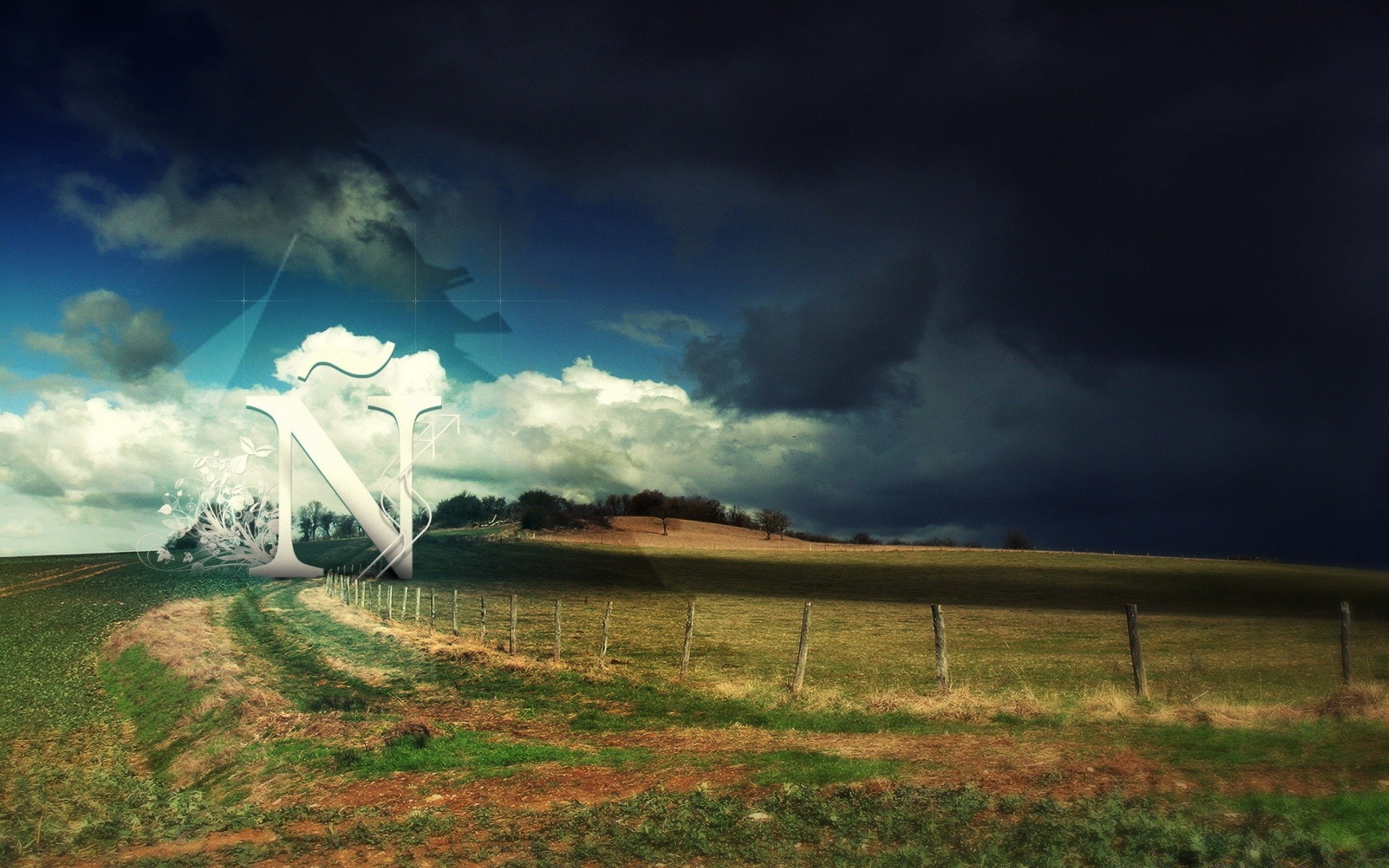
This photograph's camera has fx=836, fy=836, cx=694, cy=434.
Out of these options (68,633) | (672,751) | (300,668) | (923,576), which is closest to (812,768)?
(672,751)

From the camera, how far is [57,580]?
65.4m

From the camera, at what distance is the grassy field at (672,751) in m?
8.94

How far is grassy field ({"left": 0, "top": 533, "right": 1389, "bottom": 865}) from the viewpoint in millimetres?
8938

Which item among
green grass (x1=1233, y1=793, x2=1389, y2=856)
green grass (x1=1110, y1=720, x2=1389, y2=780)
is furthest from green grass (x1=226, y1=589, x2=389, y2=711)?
green grass (x1=1233, y1=793, x2=1389, y2=856)

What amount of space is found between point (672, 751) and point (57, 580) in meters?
72.2

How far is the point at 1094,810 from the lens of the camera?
908cm

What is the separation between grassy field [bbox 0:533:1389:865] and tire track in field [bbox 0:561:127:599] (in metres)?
31.4

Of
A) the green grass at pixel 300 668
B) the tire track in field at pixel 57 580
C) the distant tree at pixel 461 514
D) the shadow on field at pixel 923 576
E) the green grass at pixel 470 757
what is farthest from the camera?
the distant tree at pixel 461 514

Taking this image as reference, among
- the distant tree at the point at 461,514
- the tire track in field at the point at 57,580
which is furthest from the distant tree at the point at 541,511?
the tire track in field at the point at 57,580

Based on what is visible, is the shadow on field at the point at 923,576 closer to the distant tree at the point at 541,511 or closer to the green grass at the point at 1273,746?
the distant tree at the point at 541,511

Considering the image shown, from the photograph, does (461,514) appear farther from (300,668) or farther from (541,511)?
(300,668)

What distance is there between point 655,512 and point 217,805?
127 meters

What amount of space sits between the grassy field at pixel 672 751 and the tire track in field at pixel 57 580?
103 feet

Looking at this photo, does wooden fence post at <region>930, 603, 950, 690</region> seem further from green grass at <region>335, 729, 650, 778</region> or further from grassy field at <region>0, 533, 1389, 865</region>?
green grass at <region>335, 729, 650, 778</region>
